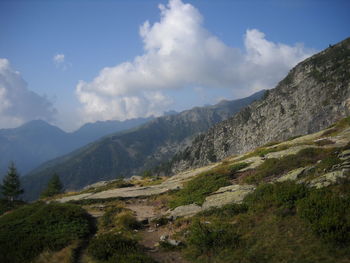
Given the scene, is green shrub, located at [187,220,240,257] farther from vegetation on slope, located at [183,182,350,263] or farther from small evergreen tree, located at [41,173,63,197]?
small evergreen tree, located at [41,173,63,197]

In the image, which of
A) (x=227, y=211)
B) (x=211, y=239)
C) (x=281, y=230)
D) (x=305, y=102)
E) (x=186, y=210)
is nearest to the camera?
(x=281, y=230)

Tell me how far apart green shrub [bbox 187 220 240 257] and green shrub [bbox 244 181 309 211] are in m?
2.66

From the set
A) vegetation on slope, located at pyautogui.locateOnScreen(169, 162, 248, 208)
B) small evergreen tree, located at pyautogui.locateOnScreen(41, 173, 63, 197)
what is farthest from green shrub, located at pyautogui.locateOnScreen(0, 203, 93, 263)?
small evergreen tree, located at pyautogui.locateOnScreen(41, 173, 63, 197)

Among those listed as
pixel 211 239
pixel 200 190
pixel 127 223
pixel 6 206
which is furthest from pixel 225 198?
pixel 6 206

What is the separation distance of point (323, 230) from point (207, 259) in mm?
5238

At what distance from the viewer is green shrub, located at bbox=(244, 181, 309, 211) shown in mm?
13316

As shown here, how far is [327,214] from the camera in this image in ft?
34.9

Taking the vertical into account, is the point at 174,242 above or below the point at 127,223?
below

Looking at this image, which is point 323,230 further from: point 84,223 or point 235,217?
point 84,223

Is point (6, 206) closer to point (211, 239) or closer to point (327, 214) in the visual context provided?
point (211, 239)

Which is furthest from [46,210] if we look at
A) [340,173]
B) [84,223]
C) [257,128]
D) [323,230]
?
[257,128]

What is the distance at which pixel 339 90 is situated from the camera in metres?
128

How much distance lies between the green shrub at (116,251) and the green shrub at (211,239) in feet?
8.08

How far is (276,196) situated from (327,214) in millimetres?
3545
